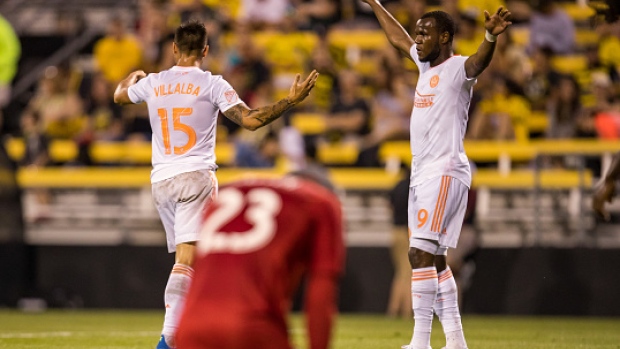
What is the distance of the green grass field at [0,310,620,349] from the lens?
10391mm

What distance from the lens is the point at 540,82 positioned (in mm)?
17375

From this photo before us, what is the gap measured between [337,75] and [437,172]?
10.4 meters

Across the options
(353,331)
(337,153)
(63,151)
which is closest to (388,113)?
(337,153)

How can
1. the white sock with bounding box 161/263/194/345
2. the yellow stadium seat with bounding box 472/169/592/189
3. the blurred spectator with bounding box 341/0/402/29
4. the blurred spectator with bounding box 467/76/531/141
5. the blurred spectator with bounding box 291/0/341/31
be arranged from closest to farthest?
the white sock with bounding box 161/263/194/345
the yellow stadium seat with bounding box 472/169/592/189
the blurred spectator with bounding box 467/76/531/141
the blurred spectator with bounding box 291/0/341/31
the blurred spectator with bounding box 341/0/402/29

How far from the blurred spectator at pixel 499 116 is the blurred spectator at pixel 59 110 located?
6.72 m

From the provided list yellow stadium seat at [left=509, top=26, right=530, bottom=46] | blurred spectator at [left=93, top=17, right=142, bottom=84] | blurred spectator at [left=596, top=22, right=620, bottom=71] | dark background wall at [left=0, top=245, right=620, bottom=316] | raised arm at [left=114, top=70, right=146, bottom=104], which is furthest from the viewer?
blurred spectator at [left=93, top=17, right=142, bottom=84]

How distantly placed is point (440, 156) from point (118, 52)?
12608mm

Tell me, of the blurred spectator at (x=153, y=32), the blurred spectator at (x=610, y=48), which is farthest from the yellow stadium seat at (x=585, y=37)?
the blurred spectator at (x=153, y=32)

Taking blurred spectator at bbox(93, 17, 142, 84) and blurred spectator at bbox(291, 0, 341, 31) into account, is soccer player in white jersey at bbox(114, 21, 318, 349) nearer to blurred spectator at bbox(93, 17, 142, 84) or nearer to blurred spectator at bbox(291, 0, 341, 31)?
blurred spectator at bbox(291, 0, 341, 31)

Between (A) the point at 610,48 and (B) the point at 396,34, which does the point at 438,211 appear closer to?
(B) the point at 396,34

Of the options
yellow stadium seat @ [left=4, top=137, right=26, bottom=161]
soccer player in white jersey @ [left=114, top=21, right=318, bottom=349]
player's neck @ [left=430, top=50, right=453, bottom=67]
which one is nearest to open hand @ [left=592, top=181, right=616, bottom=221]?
player's neck @ [left=430, top=50, right=453, bottom=67]

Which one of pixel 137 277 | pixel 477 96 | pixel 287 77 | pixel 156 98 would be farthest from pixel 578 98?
pixel 156 98

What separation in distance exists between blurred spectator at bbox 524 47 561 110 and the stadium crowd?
0.02 meters

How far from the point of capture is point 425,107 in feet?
27.7
